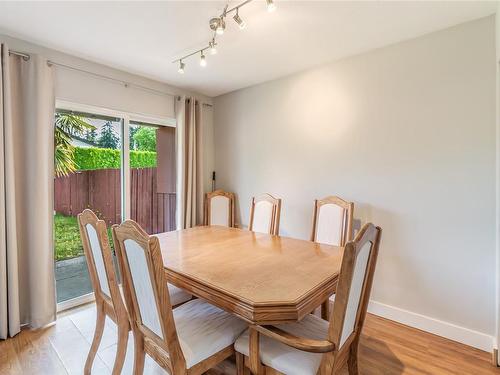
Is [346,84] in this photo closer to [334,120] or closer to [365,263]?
[334,120]

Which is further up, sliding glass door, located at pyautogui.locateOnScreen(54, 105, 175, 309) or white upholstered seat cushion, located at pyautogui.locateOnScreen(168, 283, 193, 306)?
sliding glass door, located at pyautogui.locateOnScreen(54, 105, 175, 309)

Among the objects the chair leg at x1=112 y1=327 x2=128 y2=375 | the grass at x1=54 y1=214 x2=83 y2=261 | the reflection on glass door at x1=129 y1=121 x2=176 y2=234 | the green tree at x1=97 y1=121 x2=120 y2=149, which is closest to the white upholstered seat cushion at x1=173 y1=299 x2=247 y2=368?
the chair leg at x1=112 y1=327 x2=128 y2=375

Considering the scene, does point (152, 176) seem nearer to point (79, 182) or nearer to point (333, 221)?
point (79, 182)

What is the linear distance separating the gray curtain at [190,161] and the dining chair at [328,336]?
2274 millimetres

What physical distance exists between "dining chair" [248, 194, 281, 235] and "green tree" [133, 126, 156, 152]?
151cm

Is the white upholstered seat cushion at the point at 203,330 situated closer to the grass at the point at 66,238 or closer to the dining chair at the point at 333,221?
the dining chair at the point at 333,221

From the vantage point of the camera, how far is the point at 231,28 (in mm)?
2127

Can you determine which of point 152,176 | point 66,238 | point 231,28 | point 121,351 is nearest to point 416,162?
point 231,28

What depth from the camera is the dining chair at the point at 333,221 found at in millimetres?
2395

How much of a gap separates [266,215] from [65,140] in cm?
213

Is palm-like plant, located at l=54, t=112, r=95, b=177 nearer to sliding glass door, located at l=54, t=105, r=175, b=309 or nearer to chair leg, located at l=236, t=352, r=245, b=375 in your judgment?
sliding glass door, located at l=54, t=105, r=175, b=309

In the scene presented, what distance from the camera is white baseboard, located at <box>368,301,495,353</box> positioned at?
6.65 ft

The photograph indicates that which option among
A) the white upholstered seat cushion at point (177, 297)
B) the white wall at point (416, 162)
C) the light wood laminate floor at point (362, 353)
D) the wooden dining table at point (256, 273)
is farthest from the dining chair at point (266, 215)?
the light wood laminate floor at point (362, 353)

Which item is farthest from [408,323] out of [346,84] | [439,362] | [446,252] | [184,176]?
[184,176]
